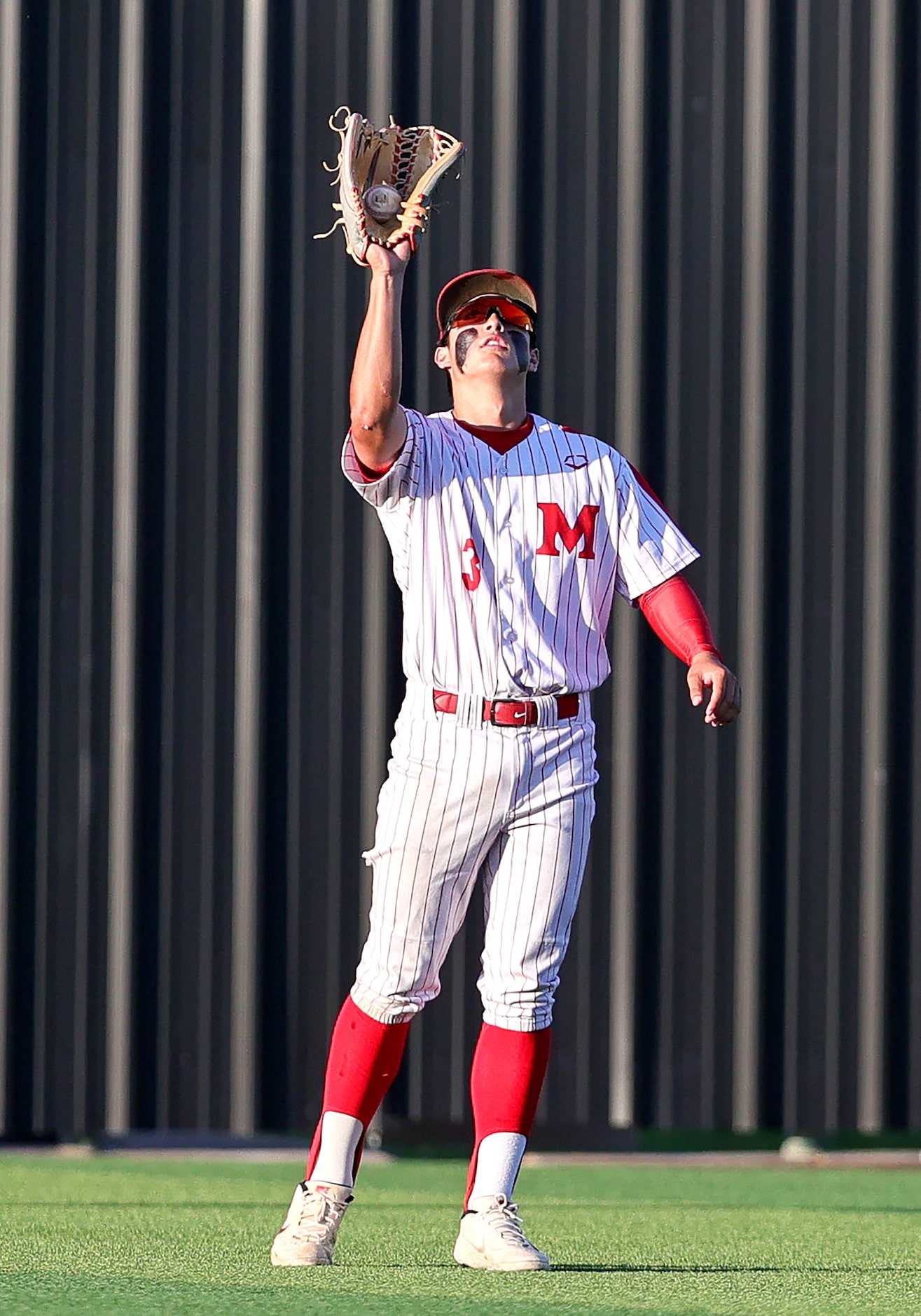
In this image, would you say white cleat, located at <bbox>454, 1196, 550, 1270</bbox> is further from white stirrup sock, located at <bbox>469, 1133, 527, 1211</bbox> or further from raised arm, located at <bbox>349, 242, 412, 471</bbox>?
raised arm, located at <bbox>349, 242, 412, 471</bbox>

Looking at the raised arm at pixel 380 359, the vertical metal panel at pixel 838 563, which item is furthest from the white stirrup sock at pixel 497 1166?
the vertical metal panel at pixel 838 563

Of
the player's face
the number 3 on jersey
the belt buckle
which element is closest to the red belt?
the belt buckle

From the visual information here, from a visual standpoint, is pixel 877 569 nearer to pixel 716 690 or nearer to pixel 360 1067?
pixel 716 690

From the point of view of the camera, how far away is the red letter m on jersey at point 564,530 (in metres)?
2.83

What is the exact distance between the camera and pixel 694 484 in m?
4.62

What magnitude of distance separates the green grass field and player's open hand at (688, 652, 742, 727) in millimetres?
828

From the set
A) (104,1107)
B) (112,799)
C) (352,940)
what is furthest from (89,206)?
(104,1107)

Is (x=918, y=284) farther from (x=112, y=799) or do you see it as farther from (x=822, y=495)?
(x=112, y=799)

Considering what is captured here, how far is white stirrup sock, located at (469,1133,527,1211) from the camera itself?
8.96 feet

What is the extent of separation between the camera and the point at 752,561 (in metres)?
4.61

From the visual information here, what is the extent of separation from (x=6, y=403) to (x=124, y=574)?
1.72 ft

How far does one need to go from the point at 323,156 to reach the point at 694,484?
4.19 ft

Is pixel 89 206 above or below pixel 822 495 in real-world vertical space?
above

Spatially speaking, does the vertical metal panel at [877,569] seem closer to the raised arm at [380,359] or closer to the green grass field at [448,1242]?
the green grass field at [448,1242]
